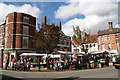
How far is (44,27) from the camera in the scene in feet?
79.2

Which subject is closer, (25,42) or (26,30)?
(25,42)

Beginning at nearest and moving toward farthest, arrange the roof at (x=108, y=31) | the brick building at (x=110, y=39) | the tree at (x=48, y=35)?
the tree at (x=48, y=35) → the brick building at (x=110, y=39) → the roof at (x=108, y=31)

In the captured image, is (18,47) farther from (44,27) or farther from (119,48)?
(119,48)

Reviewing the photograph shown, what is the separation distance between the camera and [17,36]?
30.9 metres

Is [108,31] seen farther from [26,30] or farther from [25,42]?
[25,42]

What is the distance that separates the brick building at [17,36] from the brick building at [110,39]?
2589 cm

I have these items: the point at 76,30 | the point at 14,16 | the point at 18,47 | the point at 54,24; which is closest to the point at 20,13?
the point at 14,16

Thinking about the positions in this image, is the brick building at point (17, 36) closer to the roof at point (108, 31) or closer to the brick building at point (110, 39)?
the brick building at point (110, 39)

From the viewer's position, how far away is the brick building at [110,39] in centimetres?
4401

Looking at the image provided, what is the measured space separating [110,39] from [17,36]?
30857 mm

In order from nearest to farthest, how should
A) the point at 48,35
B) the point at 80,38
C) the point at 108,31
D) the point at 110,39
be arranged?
the point at 48,35
the point at 80,38
the point at 110,39
the point at 108,31

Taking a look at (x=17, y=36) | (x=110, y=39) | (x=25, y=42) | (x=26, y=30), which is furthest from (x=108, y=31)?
(x=17, y=36)

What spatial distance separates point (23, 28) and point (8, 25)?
143 inches

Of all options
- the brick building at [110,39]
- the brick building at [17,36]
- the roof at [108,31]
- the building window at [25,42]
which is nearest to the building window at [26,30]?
the brick building at [17,36]
